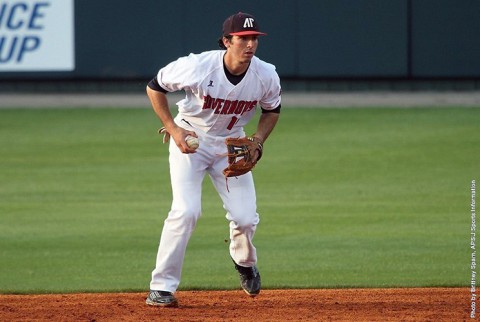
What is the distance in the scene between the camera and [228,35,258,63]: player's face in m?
6.41

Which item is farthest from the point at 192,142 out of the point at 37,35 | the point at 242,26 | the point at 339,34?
the point at 37,35

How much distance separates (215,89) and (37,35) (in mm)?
12267

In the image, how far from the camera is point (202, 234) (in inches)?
400

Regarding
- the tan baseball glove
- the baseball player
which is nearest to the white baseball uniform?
the baseball player

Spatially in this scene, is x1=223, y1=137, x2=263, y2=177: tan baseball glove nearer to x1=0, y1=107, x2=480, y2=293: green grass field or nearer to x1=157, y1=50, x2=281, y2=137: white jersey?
x1=157, y1=50, x2=281, y2=137: white jersey

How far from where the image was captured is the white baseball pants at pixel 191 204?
6574 mm

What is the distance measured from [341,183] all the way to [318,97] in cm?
622

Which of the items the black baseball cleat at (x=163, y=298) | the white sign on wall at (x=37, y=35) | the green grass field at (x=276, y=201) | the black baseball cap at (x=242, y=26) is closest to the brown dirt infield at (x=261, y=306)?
the black baseball cleat at (x=163, y=298)

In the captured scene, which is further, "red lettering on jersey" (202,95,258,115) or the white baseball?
"red lettering on jersey" (202,95,258,115)

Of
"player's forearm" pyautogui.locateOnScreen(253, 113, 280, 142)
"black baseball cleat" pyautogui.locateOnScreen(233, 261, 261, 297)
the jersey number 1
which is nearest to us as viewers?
the jersey number 1

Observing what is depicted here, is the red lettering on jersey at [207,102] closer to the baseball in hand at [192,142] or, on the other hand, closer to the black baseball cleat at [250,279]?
the baseball in hand at [192,142]

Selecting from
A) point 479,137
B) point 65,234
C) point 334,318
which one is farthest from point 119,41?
point 334,318

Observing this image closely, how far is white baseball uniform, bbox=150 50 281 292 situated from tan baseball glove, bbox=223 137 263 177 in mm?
138

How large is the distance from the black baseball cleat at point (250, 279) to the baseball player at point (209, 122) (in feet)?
0.74
